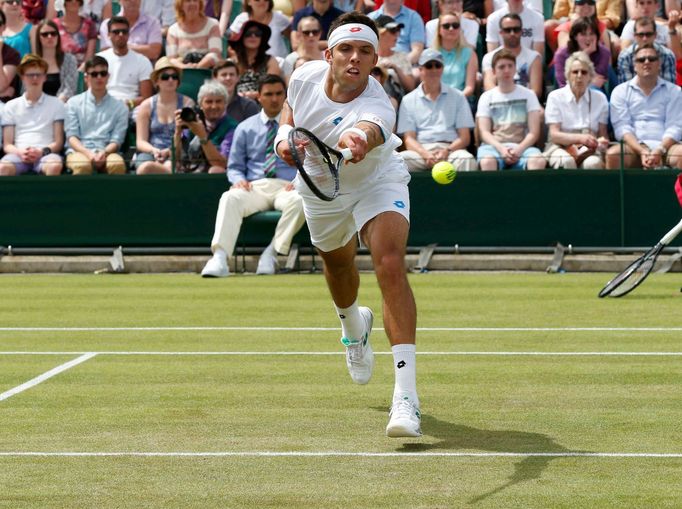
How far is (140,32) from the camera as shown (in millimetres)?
17625

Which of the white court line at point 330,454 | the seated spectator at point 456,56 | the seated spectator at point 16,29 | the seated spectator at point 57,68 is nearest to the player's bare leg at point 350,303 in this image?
the white court line at point 330,454

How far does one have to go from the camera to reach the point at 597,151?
14.9m

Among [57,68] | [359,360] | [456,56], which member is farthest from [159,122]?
[359,360]

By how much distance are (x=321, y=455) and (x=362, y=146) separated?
134cm

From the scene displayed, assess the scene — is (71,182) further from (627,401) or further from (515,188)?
(627,401)

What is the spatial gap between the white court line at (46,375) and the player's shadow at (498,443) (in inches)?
93.0

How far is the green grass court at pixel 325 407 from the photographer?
4.94 m

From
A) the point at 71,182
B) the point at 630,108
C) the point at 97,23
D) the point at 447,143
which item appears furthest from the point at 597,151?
the point at 97,23

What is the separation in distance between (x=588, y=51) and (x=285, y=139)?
1015cm

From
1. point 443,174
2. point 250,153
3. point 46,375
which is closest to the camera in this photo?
point 46,375

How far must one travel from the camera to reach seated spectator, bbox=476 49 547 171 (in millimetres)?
14898

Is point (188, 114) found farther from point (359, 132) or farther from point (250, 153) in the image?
point (359, 132)

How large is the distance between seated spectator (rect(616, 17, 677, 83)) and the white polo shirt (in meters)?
6.68

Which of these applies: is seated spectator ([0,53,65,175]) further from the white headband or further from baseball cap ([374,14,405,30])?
the white headband
